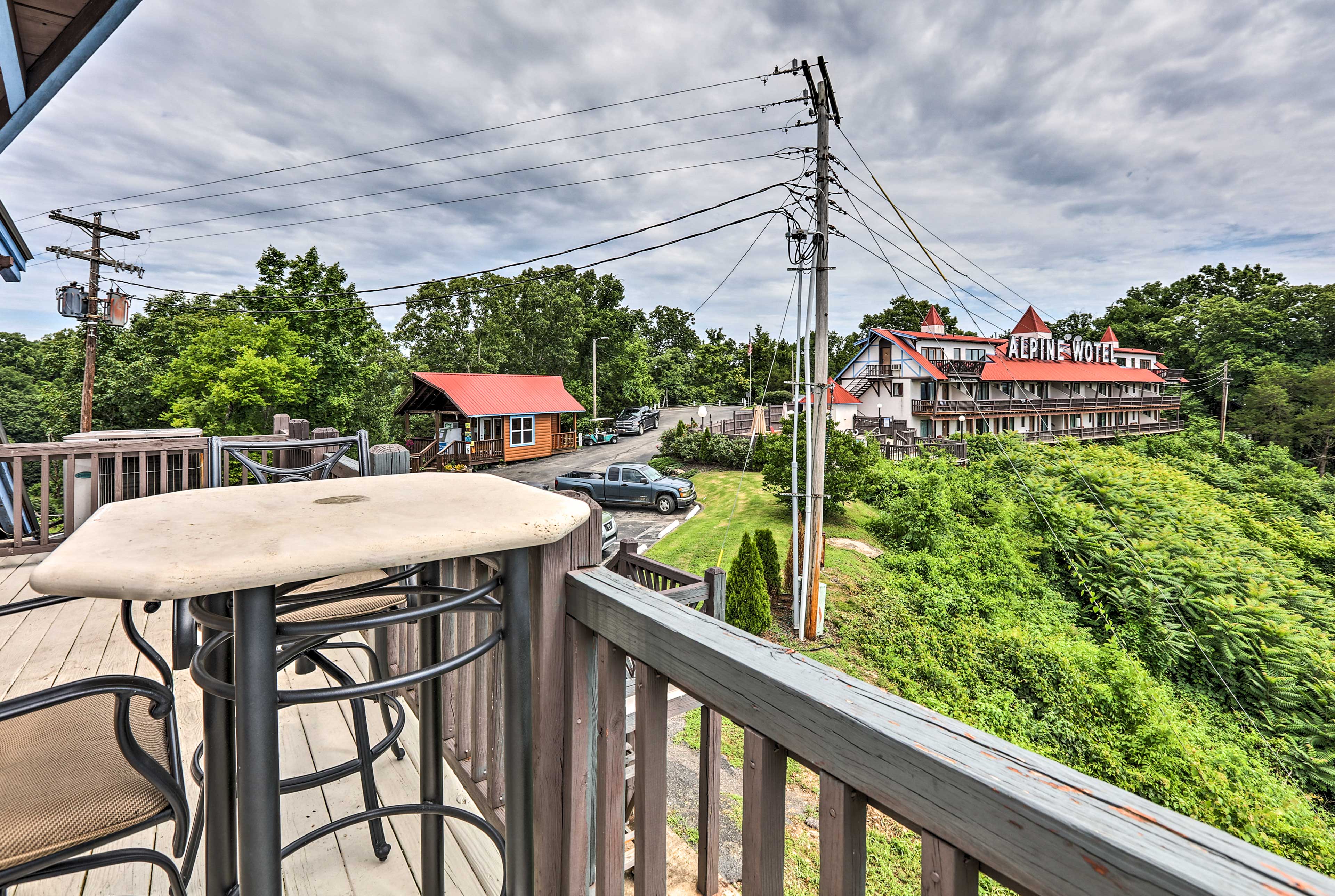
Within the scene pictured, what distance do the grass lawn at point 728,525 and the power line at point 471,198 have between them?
615 cm

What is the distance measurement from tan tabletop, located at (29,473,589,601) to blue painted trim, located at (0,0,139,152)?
6.54 feet

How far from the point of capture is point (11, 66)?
1.92m

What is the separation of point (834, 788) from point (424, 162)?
18331 mm

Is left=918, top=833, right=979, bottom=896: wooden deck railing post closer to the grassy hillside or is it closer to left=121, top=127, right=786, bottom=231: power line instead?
the grassy hillside

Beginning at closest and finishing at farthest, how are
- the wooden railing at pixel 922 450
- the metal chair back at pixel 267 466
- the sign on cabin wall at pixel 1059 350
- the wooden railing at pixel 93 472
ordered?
the metal chair back at pixel 267 466, the wooden railing at pixel 93 472, the wooden railing at pixel 922 450, the sign on cabin wall at pixel 1059 350

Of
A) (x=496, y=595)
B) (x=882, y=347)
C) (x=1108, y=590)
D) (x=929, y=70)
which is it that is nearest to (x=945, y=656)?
(x=1108, y=590)

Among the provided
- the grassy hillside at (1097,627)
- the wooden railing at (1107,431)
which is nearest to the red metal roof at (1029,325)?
the wooden railing at (1107,431)

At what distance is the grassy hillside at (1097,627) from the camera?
6398 mm

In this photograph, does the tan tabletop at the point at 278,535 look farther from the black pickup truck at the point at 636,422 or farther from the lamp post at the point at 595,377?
the black pickup truck at the point at 636,422

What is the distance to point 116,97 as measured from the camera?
1417 centimetres

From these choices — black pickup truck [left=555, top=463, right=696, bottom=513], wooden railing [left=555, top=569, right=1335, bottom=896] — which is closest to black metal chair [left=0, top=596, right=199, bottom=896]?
wooden railing [left=555, top=569, right=1335, bottom=896]

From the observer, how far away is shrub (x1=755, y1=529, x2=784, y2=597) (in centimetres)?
891

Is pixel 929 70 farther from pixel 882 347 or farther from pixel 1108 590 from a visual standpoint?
pixel 1108 590

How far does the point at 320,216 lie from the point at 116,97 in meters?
12.0
